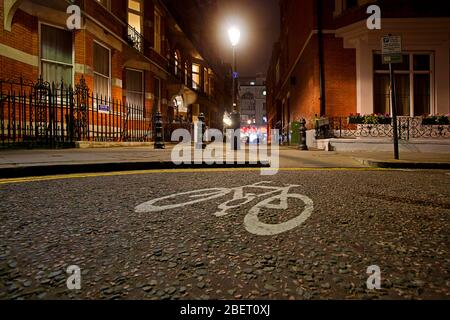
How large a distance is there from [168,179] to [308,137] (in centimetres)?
1181

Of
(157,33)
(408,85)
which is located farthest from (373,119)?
(157,33)

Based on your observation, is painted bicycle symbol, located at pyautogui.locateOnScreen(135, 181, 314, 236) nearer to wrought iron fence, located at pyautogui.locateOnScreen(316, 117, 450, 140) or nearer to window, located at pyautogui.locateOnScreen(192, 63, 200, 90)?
wrought iron fence, located at pyautogui.locateOnScreen(316, 117, 450, 140)

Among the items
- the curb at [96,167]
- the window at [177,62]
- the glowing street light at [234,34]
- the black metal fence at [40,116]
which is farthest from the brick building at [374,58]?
the window at [177,62]

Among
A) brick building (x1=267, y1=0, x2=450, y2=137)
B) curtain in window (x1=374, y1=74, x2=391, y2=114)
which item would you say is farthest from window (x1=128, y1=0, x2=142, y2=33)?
curtain in window (x1=374, y1=74, x2=391, y2=114)

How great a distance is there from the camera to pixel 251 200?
2938mm

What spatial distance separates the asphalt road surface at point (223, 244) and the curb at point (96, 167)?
122cm

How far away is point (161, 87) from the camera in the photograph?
763 inches

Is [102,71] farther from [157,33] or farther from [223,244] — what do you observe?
[223,244]

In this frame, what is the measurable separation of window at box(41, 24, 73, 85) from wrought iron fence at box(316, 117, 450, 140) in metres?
10.2

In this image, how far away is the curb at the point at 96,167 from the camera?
4383mm

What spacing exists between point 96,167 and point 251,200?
3.30 metres

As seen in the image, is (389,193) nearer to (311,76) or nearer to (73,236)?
(73,236)

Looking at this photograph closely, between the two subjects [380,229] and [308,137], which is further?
[308,137]
